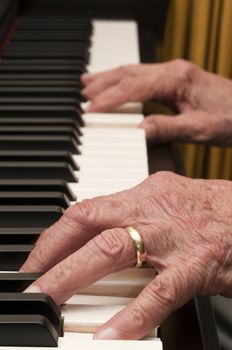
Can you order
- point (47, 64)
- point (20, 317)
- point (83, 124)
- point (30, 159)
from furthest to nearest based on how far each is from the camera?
point (47, 64), point (83, 124), point (30, 159), point (20, 317)

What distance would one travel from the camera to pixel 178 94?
1291 millimetres

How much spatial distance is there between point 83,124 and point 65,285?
0.54 meters

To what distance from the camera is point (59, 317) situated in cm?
60

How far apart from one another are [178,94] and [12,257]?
2.21ft

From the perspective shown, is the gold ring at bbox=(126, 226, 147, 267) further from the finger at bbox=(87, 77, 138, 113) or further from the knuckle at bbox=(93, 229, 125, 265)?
the finger at bbox=(87, 77, 138, 113)

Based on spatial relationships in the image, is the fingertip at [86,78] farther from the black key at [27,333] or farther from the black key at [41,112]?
the black key at [27,333]

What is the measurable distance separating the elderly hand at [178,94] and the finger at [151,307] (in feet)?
1.81

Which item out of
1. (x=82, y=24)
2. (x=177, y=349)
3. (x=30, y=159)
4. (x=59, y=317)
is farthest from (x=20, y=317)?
(x=82, y=24)

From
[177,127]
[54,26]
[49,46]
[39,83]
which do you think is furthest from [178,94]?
[54,26]

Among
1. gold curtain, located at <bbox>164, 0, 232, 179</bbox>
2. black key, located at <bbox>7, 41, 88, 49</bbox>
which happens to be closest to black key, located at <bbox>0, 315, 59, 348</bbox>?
black key, located at <bbox>7, 41, 88, 49</bbox>

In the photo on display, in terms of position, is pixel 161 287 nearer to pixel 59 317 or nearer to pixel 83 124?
pixel 59 317

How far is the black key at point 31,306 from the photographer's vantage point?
0.59 metres

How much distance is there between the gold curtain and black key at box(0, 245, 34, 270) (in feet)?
4.03

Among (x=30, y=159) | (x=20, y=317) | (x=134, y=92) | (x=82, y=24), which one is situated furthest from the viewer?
(x=82, y=24)
